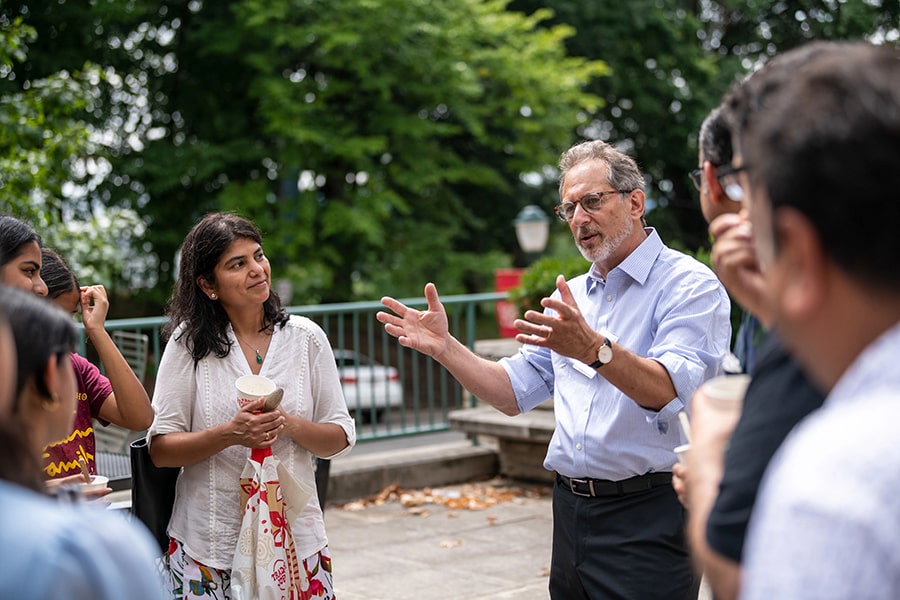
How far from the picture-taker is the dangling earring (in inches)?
65.6

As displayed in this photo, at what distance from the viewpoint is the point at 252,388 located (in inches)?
130

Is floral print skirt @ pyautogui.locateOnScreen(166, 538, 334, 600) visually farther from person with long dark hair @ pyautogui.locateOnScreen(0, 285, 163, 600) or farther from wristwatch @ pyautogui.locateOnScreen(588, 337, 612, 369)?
person with long dark hair @ pyautogui.locateOnScreen(0, 285, 163, 600)

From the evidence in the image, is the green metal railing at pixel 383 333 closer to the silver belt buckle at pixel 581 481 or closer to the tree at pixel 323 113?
the silver belt buckle at pixel 581 481

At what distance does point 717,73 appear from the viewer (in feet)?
70.2

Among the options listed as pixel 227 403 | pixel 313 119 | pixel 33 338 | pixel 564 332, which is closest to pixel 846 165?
pixel 33 338

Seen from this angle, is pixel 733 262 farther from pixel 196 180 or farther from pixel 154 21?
pixel 154 21

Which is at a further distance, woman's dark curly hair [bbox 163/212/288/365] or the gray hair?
woman's dark curly hair [bbox 163/212/288/365]

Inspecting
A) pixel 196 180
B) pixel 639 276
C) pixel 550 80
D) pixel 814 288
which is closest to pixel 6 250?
pixel 639 276

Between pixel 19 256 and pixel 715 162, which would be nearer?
pixel 715 162

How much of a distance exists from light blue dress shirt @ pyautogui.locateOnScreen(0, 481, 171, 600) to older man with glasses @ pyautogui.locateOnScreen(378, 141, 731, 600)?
174 cm

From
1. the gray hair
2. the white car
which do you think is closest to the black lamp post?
the white car

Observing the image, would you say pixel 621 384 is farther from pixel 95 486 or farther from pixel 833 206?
pixel 833 206

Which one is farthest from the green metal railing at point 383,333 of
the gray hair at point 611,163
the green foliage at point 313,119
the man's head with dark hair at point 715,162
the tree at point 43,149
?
the green foliage at point 313,119

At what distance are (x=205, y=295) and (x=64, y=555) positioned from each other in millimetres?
2449
